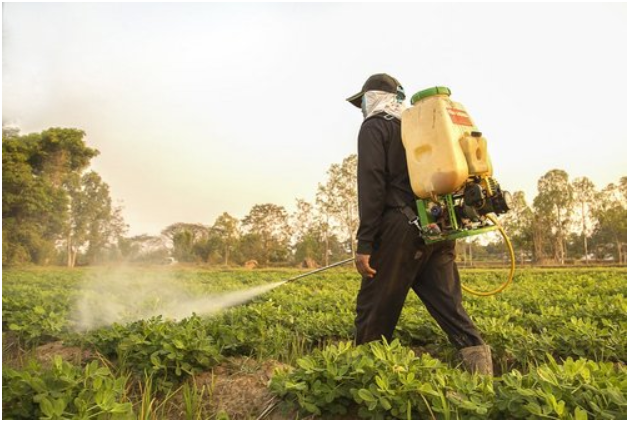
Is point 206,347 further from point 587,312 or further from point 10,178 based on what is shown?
point 10,178

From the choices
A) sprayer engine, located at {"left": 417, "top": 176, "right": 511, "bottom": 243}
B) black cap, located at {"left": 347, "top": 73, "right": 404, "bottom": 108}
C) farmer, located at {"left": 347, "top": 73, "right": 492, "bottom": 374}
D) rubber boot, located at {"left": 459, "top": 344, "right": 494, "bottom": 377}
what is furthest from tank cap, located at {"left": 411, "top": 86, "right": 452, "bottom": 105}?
rubber boot, located at {"left": 459, "top": 344, "right": 494, "bottom": 377}

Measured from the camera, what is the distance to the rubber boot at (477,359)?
3.10 metres

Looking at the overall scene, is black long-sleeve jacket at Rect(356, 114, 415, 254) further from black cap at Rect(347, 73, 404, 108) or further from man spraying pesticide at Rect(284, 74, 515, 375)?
black cap at Rect(347, 73, 404, 108)

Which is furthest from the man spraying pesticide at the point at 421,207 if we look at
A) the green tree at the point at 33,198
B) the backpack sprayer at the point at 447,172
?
the green tree at the point at 33,198

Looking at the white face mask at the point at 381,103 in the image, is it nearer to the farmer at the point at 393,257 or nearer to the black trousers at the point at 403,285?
the farmer at the point at 393,257

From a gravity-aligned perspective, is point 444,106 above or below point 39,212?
below

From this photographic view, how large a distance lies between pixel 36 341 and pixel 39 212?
731 inches

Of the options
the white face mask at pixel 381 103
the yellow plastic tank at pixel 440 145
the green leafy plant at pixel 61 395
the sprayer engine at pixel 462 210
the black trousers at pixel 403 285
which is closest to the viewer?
the green leafy plant at pixel 61 395

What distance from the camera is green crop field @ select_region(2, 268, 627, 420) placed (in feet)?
7.18

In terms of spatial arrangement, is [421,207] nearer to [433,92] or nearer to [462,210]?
[462,210]

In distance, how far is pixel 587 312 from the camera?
5066 millimetres

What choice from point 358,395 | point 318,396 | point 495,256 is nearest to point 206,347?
point 318,396

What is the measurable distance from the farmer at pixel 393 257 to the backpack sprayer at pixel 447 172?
0.55 ft

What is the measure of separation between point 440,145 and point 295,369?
1721 millimetres
